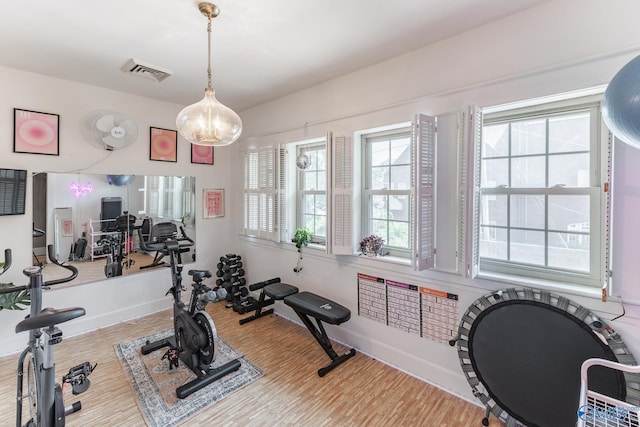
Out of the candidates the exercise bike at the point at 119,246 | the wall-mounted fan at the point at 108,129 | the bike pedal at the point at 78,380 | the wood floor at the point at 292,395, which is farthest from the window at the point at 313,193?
the bike pedal at the point at 78,380

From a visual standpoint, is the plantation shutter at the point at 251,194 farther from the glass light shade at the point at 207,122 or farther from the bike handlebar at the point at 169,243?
the glass light shade at the point at 207,122

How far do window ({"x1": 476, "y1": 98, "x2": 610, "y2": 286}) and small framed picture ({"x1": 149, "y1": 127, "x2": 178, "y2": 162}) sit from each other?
12.2 feet

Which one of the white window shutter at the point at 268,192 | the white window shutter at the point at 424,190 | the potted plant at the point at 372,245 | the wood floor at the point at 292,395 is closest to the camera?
the wood floor at the point at 292,395

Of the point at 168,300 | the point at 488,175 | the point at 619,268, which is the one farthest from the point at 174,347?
the point at 619,268

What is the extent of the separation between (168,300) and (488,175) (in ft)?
13.4

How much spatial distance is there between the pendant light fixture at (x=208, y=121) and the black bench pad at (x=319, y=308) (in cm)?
172

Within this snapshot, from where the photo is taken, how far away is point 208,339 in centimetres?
Result: 237

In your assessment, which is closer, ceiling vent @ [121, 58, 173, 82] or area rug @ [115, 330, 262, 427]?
area rug @ [115, 330, 262, 427]

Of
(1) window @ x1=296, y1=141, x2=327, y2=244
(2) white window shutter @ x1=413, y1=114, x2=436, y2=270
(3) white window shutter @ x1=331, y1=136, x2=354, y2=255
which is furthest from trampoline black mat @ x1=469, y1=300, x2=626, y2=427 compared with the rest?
(1) window @ x1=296, y1=141, x2=327, y2=244

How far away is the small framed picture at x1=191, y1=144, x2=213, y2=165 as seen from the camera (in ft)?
13.6

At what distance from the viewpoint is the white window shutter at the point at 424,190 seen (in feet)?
7.29

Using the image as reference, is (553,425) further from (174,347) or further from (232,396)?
(174,347)

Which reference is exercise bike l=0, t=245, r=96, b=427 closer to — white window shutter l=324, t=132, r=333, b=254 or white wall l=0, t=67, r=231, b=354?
white wall l=0, t=67, r=231, b=354

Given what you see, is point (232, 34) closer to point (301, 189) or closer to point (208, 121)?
point (208, 121)
